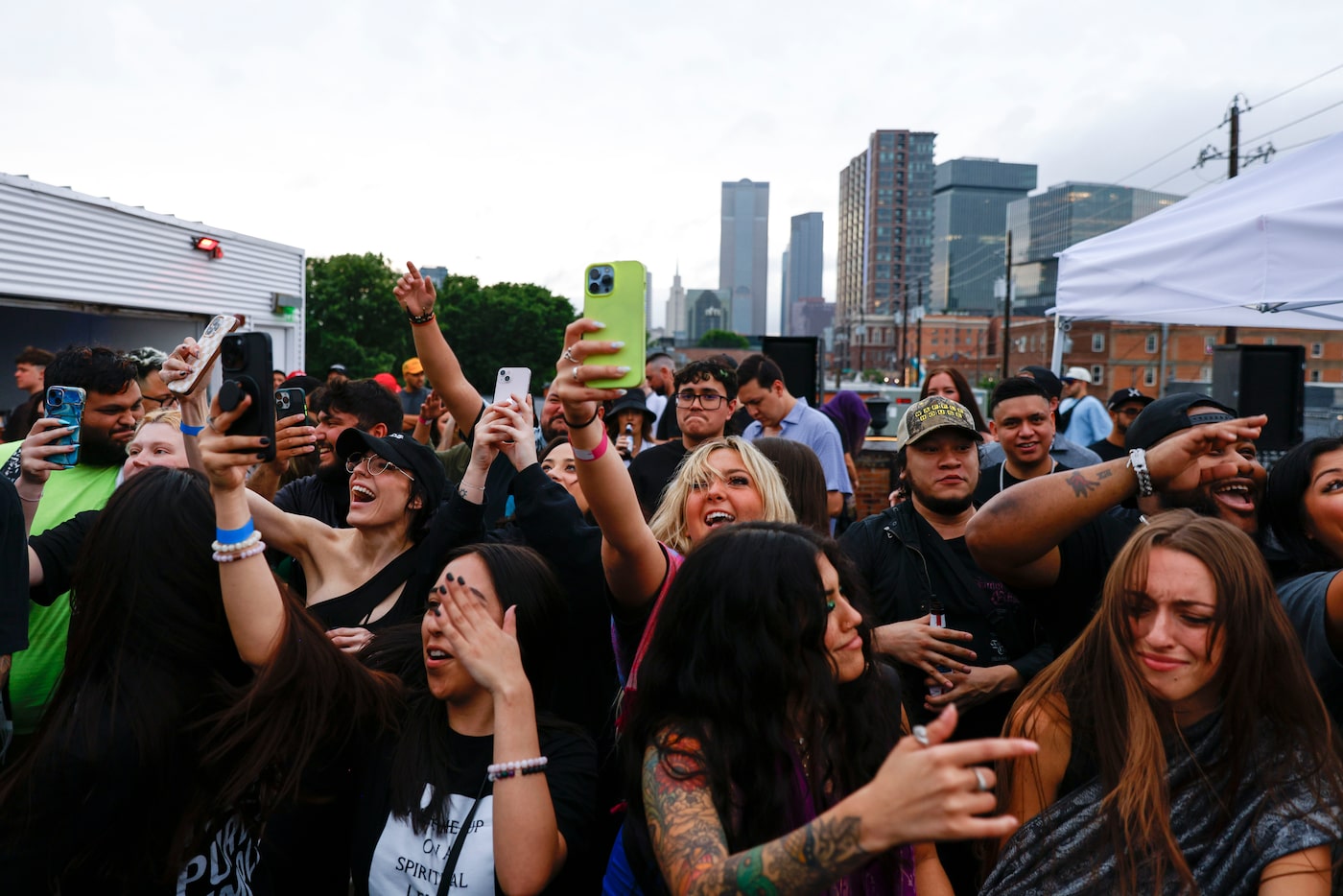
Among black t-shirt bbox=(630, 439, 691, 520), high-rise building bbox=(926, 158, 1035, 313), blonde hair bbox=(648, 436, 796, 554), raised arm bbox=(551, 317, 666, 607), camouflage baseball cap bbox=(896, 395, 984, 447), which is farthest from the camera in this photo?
high-rise building bbox=(926, 158, 1035, 313)

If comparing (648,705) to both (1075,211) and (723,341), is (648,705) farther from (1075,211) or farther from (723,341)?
(1075,211)

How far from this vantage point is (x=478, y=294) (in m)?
64.3

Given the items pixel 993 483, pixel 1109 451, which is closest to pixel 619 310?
pixel 993 483

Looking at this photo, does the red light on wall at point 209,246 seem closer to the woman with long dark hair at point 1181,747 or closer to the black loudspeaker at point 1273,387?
the black loudspeaker at point 1273,387

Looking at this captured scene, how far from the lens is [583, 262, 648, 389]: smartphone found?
2123 millimetres

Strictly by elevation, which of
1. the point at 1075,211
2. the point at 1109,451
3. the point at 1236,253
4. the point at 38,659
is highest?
the point at 1075,211

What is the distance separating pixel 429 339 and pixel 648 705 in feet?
7.11

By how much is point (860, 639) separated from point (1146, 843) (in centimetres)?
72

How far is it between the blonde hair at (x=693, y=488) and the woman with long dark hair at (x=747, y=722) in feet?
3.82

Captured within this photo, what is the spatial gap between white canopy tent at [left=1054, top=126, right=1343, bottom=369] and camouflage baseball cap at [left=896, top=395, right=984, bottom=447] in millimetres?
1471

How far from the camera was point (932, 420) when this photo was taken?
3514mm

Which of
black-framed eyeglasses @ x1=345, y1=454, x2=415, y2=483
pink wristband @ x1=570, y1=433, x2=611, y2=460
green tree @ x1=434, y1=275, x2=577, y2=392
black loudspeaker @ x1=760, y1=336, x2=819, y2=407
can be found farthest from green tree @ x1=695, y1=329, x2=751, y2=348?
pink wristband @ x1=570, y1=433, x2=611, y2=460

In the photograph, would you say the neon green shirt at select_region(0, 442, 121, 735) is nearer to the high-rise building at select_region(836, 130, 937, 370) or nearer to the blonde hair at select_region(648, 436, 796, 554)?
the blonde hair at select_region(648, 436, 796, 554)

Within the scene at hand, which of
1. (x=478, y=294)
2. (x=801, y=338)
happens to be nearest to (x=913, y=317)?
(x=478, y=294)
